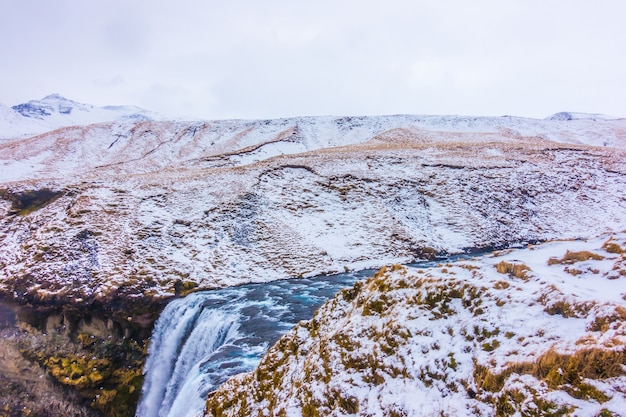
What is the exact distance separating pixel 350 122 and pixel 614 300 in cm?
8605

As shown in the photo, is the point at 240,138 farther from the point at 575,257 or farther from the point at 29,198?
the point at 575,257

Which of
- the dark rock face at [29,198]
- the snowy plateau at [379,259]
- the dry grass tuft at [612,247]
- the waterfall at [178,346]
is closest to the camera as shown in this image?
the snowy plateau at [379,259]

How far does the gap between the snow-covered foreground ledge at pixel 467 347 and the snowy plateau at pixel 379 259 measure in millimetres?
27

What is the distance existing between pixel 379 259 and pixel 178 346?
43.9 ft

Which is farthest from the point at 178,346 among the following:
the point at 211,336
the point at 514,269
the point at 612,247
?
the point at 612,247

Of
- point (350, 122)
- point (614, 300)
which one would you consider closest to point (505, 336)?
point (614, 300)

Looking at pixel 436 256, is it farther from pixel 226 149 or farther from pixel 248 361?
pixel 226 149

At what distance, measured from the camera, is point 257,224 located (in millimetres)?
25375

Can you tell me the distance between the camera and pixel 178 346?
49.6 ft

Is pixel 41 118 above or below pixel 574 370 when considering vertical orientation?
above

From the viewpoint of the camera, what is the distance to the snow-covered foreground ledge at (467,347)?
3.77 metres

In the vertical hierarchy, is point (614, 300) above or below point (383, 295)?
above

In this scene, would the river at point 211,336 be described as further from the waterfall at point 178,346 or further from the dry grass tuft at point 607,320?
the dry grass tuft at point 607,320

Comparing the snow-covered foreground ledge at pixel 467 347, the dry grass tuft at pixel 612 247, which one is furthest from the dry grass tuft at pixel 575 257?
the dry grass tuft at pixel 612 247
